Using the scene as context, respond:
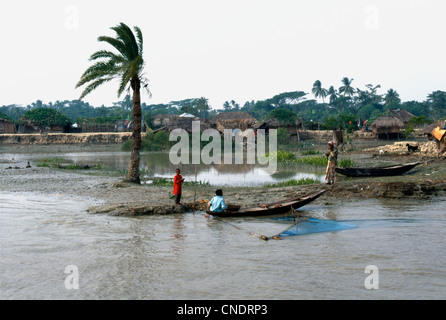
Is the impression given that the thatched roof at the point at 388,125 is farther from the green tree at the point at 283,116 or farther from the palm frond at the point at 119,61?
the palm frond at the point at 119,61

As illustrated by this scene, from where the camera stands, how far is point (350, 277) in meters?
6.91

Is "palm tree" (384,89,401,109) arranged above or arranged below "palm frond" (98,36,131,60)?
above

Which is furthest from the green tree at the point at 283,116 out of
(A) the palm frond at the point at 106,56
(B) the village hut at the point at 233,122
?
(A) the palm frond at the point at 106,56

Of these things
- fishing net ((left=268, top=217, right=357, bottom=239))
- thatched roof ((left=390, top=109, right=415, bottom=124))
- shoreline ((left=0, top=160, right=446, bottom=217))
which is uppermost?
thatched roof ((left=390, top=109, right=415, bottom=124))

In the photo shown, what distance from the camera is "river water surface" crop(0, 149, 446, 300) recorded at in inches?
255

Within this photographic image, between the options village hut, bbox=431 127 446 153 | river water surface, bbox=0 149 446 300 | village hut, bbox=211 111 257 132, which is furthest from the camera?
village hut, bbox=211 111 257 132

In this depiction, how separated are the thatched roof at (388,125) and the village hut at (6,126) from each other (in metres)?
50.2

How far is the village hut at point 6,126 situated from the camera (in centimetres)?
5744

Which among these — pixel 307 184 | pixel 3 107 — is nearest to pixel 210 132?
pixel 307 184

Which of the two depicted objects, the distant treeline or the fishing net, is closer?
the fishing net

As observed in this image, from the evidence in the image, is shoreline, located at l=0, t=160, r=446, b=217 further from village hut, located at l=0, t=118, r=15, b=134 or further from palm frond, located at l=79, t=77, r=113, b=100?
village hut, located at l=0, t=118, r=15, b=134

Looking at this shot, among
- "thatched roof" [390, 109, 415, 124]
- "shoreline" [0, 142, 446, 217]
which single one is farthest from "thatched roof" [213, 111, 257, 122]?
"shoreline" [0, 142, 446, 217]

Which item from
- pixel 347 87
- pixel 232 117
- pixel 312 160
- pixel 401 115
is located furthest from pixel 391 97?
pixel 312 160
